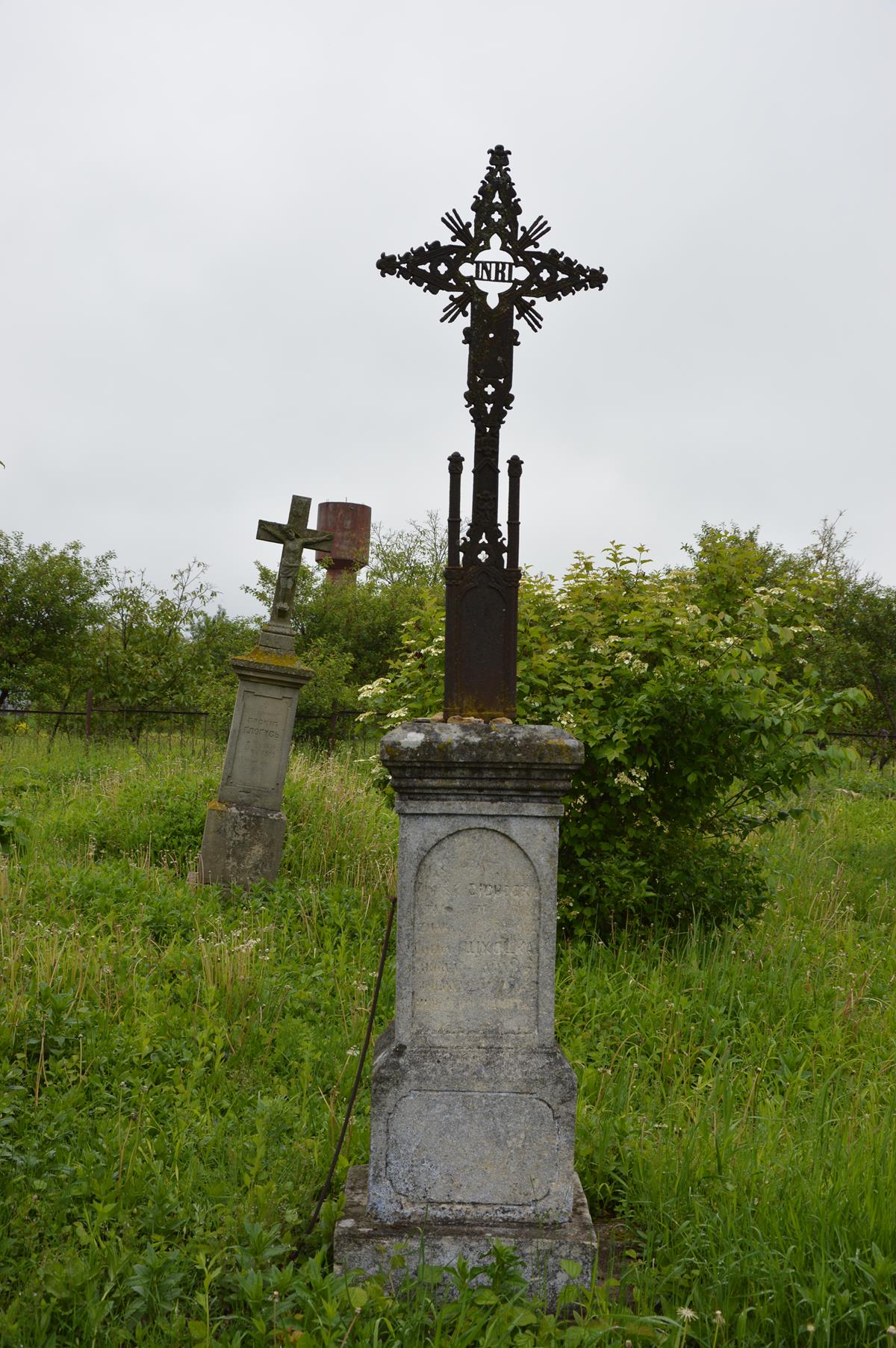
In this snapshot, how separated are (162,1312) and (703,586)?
5237mm

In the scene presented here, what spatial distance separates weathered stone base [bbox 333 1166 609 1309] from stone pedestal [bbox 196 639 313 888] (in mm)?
4425

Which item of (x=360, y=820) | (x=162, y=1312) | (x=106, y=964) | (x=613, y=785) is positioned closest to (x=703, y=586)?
(x=613, y=785)

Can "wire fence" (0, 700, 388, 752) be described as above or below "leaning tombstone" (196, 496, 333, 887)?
above

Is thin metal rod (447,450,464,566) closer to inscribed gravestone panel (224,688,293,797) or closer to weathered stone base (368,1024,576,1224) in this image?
weathered stone base (368,1024,576,1224)

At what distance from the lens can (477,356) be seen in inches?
125

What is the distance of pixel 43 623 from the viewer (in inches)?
648

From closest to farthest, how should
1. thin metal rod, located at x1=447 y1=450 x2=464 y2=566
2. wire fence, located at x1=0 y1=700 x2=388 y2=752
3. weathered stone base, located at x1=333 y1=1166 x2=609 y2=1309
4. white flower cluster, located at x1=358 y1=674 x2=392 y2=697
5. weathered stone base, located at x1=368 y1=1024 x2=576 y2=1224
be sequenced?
weathered stone base, located at x1=333 y1=1166 x2=609 y2=1309 < weathered stone base, located at x1=368 y1=1024 x2=576 y2=1224 < thin metal rod, located at x1=447 y1=450 x2=464 y2=566 < white flower cluster, located at x1=358 y1=674 x2=392 y2=697 < wire fence, located at x1=0 y1=700 x2=388 y2=752

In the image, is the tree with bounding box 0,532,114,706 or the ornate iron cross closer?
the ornate iron cross

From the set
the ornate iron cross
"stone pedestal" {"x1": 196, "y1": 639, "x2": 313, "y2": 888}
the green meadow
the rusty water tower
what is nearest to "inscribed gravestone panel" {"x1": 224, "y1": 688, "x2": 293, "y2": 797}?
"stone pedestal" {"x1": 196, "y1": 639, "x2": 313, "y2": 888}

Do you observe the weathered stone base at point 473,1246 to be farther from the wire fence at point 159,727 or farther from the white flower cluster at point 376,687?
the wire fence at point 159,727

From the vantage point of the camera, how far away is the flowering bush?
523 cm

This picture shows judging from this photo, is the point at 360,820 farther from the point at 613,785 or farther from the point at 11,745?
the point at 11,745

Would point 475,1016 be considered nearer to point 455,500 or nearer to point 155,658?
point 455,500

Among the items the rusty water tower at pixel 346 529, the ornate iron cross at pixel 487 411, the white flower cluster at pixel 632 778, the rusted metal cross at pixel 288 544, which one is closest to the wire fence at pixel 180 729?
the rusted metal cross at pixel 288 544
